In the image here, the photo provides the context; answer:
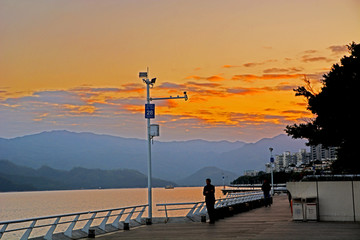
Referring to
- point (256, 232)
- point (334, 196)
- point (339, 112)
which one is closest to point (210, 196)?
point (256, 232)

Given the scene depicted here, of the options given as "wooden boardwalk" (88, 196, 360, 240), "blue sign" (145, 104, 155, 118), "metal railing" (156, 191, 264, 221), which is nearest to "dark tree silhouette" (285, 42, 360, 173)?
"metal railing" (156, 191, 264, 221)

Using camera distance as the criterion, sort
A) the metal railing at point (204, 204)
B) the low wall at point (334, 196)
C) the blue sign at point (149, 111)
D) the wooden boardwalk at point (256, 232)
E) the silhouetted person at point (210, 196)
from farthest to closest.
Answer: the blue sign at point (149, 111), the metal railing at point (204, 204), the silhouetted person at point (210, 196), the low wall at point (334, 196), the wooden boardwalk at point (256, 232)

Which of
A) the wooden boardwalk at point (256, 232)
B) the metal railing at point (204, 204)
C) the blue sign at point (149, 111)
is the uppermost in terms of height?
the blue sign at point (149, 111)

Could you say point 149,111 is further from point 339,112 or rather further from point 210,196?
point 339,112

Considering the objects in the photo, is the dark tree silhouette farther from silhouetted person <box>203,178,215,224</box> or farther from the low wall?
silhouetted person <box>203,178,215,224</box>

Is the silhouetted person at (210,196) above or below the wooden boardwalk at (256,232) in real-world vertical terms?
above

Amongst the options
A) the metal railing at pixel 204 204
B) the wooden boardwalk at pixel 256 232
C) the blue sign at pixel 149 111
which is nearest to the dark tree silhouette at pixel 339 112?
the metal railing at pixel 204 204

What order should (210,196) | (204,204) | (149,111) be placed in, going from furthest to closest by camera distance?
(204,204)
(149,111)
(210,196)

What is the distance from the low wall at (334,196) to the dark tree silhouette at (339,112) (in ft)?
22.0

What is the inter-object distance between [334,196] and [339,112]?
7.97 meters

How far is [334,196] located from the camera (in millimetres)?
27125

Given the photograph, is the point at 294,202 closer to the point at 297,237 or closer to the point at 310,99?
the point at 297,237

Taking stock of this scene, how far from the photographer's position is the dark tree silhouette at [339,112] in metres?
32.9

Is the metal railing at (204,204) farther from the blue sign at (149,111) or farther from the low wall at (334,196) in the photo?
the low wall at (334,196)
